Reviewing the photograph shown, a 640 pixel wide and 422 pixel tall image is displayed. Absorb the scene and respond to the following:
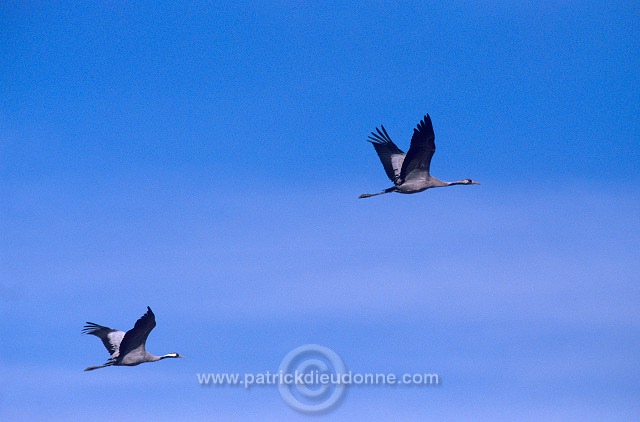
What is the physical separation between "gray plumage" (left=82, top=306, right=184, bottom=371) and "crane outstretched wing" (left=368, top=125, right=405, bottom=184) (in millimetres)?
11227

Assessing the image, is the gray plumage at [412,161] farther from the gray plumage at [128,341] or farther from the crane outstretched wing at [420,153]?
the gray plumage at [128,341]

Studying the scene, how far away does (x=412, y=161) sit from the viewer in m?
49.1

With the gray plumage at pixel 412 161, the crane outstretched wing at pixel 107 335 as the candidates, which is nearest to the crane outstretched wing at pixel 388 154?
the gray plumage at pixel 412 161

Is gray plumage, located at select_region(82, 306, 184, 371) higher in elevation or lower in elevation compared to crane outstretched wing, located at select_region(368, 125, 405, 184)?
lower

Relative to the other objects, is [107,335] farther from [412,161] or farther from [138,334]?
[412,161]

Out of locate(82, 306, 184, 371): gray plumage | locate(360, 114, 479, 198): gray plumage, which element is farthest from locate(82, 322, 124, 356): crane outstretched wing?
locate(360, 114, 479, 198): gray plumage

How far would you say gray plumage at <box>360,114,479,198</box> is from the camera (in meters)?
47.7

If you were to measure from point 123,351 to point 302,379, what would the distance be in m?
9.10

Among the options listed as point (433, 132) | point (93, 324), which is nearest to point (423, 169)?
point (433, 132)

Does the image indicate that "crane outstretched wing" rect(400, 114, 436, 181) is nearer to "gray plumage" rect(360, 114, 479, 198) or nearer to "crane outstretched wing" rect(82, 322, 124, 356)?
"gray plumage" rect(360, 114, 479, 198)

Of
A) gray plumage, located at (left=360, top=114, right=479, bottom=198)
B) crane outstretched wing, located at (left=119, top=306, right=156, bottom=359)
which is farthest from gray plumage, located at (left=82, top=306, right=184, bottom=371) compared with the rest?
gray plumage, located at (left=360, top=114, right=479, bottom=198)

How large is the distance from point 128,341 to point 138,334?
0.73 meters

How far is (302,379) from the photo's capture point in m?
47.5

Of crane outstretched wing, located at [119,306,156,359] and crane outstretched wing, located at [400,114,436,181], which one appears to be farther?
crane outstretched wing, located at [119,306,156,359]
